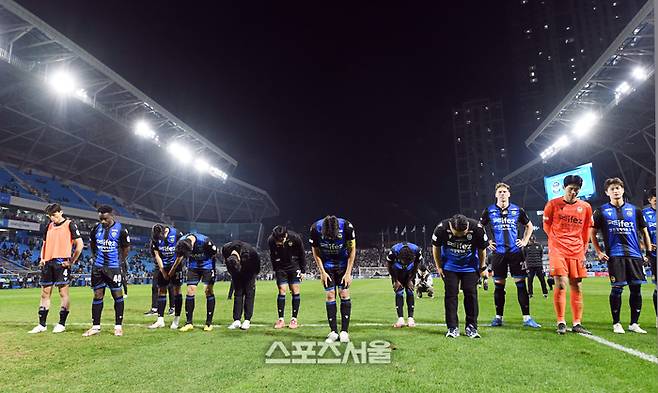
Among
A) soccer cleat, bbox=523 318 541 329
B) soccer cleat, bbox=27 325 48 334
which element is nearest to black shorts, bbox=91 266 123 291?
soccer cleat, bbox=27 325 48 334

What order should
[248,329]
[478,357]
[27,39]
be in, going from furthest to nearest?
[27,39], [248,329], [478,357]

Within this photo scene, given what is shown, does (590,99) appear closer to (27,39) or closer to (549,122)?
(549,122)

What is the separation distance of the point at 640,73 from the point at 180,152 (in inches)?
1726

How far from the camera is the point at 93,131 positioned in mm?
40000

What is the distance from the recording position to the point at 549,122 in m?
42.8

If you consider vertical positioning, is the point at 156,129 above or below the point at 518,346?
above

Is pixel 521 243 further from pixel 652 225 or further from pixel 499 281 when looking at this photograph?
pixel 652 225

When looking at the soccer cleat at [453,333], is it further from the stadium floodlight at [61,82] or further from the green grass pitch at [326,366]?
the stadium floodlight at [61,82]

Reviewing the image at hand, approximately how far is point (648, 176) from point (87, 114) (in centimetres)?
5566

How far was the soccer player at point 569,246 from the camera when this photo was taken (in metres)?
6.70

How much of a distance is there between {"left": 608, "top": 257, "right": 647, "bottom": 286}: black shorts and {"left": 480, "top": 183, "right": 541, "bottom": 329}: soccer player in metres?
1.38

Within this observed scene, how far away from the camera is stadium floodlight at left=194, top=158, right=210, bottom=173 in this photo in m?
50.5

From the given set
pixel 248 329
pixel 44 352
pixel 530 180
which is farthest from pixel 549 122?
pixel 44 352

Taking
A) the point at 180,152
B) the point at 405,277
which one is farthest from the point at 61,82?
the point at 405,277
